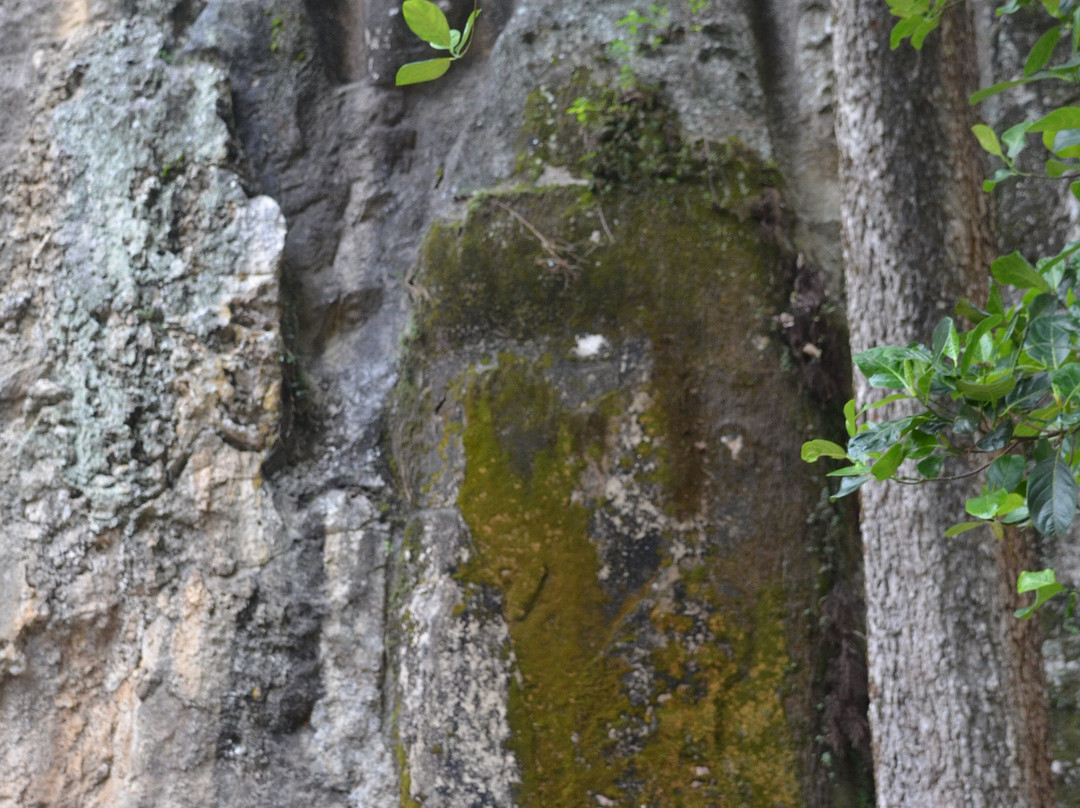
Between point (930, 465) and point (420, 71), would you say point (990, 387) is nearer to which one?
point (930, 465)

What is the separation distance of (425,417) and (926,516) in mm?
1955

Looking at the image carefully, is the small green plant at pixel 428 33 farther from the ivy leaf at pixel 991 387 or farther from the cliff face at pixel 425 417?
the cliff face at pixel 425 417

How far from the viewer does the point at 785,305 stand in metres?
3.38

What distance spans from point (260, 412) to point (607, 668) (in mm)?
1703

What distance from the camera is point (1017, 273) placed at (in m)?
1.20

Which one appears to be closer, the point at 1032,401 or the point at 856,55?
the point at 1032,401

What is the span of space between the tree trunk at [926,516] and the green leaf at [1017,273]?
3.90ft

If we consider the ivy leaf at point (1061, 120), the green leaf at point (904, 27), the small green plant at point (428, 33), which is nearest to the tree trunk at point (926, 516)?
the green leaf at point (904, 27)

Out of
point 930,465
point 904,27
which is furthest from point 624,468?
point 930,465

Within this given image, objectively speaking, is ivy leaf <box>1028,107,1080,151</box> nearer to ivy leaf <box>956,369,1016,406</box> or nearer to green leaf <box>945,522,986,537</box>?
ivy leaf <box>956,369,1016,406</box>

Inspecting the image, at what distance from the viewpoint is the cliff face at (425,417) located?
3.18 metres

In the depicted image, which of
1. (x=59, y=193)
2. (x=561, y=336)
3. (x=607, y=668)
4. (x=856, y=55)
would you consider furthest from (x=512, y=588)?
(x=59, y=193)

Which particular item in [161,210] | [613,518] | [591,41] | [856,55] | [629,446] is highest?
[591,41]

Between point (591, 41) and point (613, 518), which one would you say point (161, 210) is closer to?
point (591, 41)
